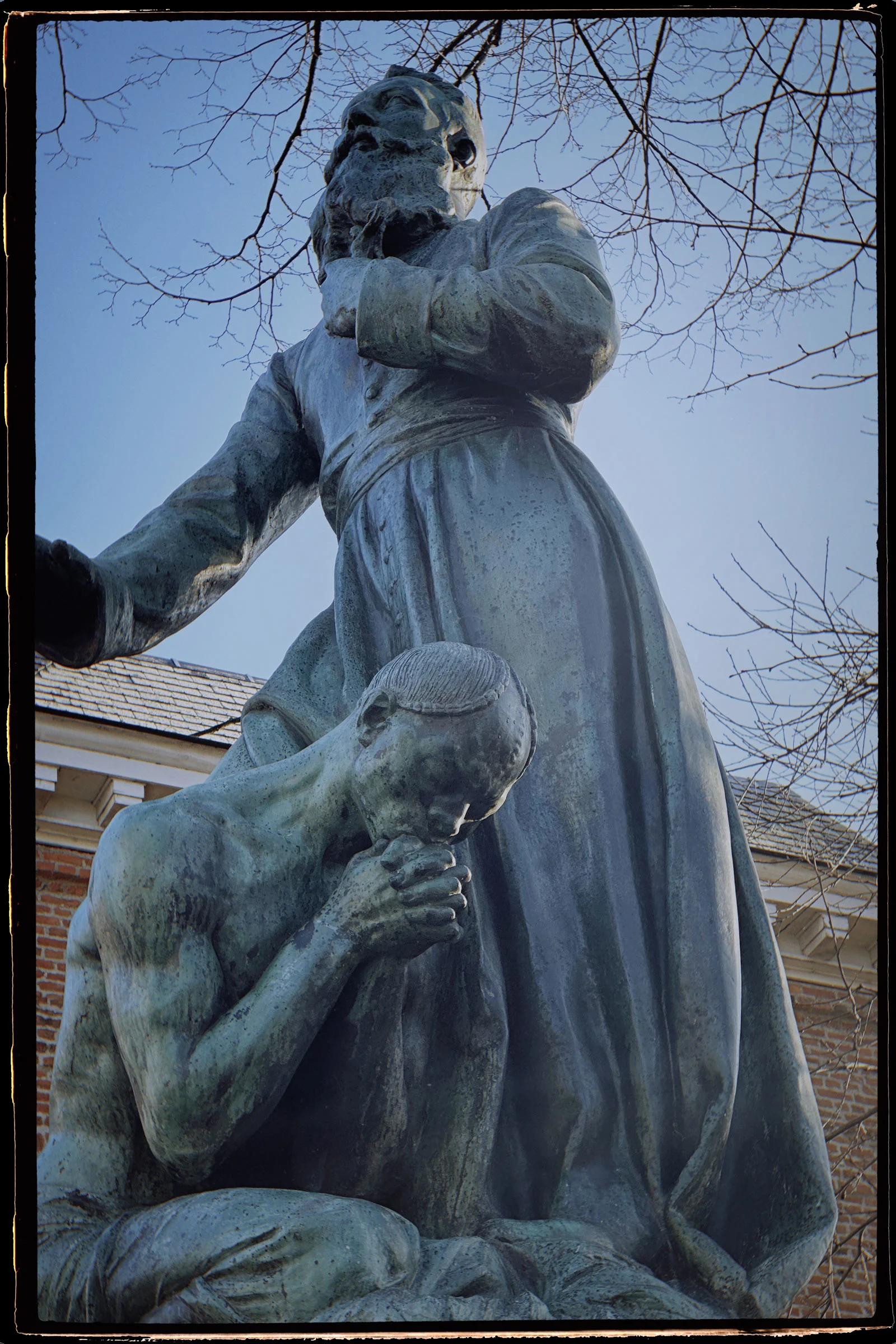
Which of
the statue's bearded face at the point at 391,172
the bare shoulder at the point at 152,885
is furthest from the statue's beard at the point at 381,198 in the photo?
the bare shoulder at the point at 152,885

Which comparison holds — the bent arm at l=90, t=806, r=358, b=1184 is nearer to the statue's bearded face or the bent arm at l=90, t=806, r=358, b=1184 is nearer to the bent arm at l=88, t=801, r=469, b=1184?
the bent arm at l=88, t=801, r=469, b=1184

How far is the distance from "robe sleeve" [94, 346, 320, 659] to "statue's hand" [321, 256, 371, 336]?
19.5 inches

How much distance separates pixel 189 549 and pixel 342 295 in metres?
0.63

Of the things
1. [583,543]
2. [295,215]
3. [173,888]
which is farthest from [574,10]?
[295,215]

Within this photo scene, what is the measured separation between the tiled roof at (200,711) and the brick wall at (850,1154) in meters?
0.71

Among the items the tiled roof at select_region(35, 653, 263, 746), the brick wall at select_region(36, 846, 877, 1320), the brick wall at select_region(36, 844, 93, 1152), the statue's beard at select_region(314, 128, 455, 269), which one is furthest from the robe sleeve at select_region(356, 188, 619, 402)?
the brick wall at select_region(36, 844, 93, 1152)

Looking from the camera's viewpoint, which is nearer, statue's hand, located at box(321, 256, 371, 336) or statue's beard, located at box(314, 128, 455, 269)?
statue's hand, located at box(321, 256, 371, 336)

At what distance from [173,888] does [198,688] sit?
9386mm

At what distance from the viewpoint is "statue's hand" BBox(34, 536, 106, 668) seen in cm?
308

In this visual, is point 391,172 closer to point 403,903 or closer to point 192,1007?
point 403,903

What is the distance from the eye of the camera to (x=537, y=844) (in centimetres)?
299

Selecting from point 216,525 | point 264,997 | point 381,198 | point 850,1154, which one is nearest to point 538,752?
point 264,997

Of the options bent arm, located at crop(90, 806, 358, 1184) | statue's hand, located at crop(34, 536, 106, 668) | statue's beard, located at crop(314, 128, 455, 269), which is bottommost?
bent arm, located at crop(90, 806, 358, 1184)

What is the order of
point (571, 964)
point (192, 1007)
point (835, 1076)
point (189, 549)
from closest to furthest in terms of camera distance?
point (192, 1007) → point (571, 964) → point (189, 549) → point (835, 1076)
